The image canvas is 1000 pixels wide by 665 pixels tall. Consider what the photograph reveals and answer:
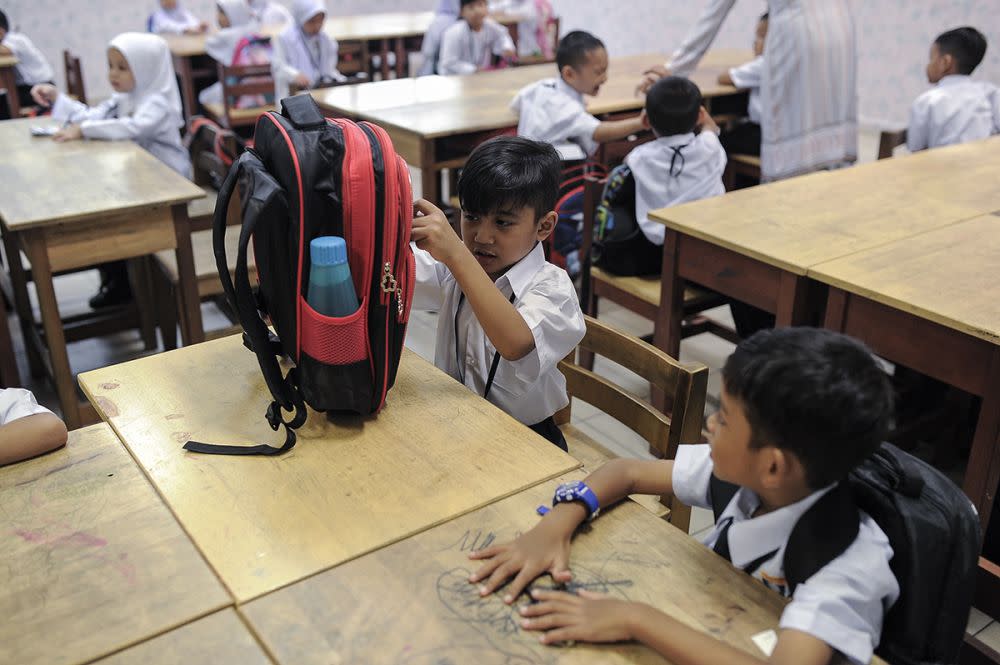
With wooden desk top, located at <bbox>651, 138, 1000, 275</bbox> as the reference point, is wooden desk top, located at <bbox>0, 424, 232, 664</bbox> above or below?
below

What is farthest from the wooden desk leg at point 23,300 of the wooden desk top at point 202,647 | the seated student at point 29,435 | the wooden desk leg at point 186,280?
the wooden desk top at point 202,647

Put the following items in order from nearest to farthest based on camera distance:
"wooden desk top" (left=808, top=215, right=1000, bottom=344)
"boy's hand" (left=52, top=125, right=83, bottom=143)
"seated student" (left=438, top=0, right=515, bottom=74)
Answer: "wooden desk top" (left=808, top=215, right=1000, bottom=344) → "boy's hand" (left=52, top=125, right=83, bottom=143) → "seated student" (left=438, top=0, right=515, bottom=74)

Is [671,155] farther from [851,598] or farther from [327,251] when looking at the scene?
[851,598]

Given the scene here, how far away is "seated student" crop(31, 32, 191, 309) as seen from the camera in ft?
10.2

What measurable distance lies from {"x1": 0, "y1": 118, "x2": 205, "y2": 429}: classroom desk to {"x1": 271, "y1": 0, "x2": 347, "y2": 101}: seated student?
2734 mm

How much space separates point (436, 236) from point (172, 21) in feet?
22.3

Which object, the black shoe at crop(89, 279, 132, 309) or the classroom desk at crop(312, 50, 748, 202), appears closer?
the classroom desk at crop(312, 50, 748, 202)

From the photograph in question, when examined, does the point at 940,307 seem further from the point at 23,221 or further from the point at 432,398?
the point at 23,221

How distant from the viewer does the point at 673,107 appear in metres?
2.59

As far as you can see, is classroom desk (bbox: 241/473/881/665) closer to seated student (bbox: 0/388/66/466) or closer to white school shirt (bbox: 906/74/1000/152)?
seated student (bbox: 0/388/66/466)

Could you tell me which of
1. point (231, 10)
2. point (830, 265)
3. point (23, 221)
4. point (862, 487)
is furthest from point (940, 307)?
point (231, 10)

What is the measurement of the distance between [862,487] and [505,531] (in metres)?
0.39

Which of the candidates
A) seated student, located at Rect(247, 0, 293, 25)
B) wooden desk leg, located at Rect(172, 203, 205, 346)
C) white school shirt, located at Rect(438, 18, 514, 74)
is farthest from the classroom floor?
seated student, located at Rect(247, 0, 293, 25)

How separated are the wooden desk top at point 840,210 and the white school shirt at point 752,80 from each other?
1253 mm
